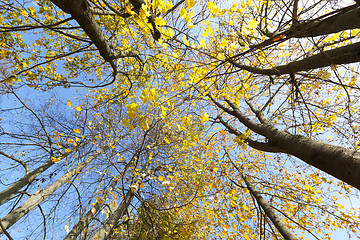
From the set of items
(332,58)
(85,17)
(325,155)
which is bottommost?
(325,155)

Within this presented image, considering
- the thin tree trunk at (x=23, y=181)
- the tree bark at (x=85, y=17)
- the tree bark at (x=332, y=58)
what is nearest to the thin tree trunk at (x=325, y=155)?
the tree bark at (x=332, y=58)

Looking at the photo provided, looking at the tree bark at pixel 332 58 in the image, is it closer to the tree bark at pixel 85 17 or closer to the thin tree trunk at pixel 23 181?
the tree bark at pixel 85 17

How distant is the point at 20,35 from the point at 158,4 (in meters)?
4.47

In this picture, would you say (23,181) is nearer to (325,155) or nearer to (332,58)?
(325,155)

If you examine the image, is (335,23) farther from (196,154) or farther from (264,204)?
(196,154)

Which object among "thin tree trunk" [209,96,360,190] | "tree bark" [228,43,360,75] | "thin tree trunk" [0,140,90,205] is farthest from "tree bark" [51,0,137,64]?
"thin tree trunk" [0,140,90,205]

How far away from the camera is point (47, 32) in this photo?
4.06m

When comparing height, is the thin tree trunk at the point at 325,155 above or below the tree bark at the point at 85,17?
below

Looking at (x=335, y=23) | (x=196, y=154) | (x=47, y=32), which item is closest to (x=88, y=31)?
(x=335, y=23)

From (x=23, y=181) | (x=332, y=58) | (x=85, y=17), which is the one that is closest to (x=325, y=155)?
(x=332, y=58)

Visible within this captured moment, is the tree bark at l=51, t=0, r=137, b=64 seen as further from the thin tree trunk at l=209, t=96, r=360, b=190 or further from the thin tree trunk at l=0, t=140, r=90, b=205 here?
the thin tree trunk at l=0, t=140, r=90, b=205

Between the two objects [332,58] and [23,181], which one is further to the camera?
[23,181]

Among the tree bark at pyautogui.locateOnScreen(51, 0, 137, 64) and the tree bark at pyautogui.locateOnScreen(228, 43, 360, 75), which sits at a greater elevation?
the tree bark at pyautogui.locateOnScreen(51, 0, 137, 64)

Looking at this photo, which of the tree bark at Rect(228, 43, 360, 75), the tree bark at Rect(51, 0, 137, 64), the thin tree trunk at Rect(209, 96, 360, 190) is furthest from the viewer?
the tree bark at Rect(51, 0, 137, 64)
